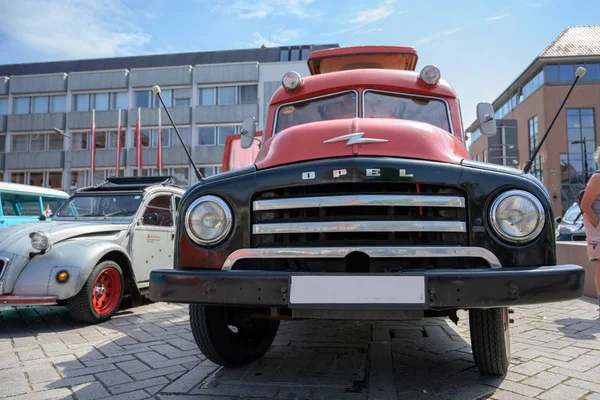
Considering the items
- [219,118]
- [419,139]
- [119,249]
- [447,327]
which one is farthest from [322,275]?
[219,118]

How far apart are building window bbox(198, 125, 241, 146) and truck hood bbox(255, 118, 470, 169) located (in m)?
27.8

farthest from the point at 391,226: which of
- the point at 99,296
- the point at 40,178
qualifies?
the point at 40,178

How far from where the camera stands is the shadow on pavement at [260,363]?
9.25 feet

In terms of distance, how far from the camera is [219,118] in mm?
30609

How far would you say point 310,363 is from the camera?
3342 mm

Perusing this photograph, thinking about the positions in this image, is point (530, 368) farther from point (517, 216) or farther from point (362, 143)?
point (362, 143)

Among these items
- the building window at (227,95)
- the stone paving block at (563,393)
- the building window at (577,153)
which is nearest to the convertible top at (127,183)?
the stone paving block at (563,393)

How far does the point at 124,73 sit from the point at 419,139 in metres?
33.1

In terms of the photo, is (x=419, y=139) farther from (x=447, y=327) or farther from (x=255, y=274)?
(x=447, y=327)

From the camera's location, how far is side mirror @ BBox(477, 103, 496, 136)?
4.24 metres

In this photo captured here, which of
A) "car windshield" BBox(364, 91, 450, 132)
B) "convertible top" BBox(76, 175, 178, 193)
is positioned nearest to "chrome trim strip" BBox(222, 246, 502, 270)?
"car windshield" BBox(364, 91, 450, 132)

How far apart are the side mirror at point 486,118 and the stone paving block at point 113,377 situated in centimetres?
373

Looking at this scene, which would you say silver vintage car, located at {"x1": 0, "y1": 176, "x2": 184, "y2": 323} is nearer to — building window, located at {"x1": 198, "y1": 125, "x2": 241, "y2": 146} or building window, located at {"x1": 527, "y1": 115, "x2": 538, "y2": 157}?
building window, located at {"x1": 198, "y1": 125, "x2": 241, "y2": 146}

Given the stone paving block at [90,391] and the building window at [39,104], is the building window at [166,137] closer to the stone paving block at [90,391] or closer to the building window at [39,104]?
the building window at [39,104]
